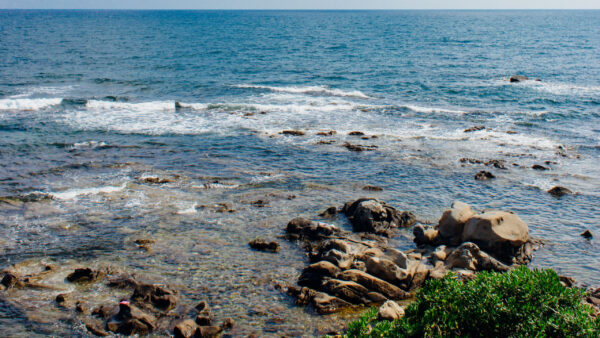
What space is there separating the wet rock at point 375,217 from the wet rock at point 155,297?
10.8 meters

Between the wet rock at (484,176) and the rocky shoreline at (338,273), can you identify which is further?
the wet rock at (484,176)

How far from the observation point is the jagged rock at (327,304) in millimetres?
19047

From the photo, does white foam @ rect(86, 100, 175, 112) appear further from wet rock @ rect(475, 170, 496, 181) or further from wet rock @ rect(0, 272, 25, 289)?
wet rock @ rect(0, 272, 25, 289)

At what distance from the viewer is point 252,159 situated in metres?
37.9

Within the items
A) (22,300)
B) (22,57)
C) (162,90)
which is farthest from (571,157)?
(22,57)

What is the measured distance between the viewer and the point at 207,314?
18.8 meters

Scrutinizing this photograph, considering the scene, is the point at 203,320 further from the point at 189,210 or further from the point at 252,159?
the point at 252,159

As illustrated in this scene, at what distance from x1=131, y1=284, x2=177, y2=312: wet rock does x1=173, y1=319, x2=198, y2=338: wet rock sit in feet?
5.28

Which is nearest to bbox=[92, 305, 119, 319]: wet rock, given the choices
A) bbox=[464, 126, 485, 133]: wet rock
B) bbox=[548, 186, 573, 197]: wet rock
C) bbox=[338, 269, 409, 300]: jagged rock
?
bbox=[338, 269, 409, 300]: jagged rock

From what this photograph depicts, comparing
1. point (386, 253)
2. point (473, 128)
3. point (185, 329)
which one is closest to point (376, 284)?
point (386, 253)

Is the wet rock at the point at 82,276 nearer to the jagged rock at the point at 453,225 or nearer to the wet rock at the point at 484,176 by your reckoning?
the jagged rock at the point at 453,225

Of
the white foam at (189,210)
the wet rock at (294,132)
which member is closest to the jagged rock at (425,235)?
the white foam at (189,210)

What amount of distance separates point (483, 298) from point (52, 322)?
1491 centimetres

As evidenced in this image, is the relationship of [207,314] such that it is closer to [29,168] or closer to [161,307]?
[161,307]
